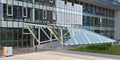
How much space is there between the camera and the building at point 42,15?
28977 mm

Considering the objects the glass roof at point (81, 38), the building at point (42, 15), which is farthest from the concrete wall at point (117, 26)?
the glass roof at point (81, 38)

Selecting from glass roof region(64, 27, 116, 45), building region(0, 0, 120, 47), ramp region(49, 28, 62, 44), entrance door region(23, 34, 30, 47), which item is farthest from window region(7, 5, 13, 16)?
glass roof region(64, 27, 116, 45)

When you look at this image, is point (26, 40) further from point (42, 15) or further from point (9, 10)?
point (42, 15)

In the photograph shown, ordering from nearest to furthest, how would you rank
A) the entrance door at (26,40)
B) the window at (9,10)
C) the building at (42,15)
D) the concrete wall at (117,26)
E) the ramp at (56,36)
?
1. the building at (42,15)
2. the window at (9,10)
3. the entrance door at (26,40)
4. the ramp at (56,36)
5. the concrete wall at (117,26)

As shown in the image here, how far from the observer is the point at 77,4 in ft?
148

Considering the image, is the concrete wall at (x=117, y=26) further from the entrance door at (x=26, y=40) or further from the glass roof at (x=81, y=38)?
the entrance door at (x=26, y=40)

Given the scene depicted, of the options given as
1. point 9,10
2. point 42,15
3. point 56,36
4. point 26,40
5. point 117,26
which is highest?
point 9,10

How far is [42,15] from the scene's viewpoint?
114ft

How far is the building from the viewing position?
29.0 metres

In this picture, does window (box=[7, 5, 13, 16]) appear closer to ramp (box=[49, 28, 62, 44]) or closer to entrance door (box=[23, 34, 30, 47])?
entrance door (box=[23, 34, 30, 47])

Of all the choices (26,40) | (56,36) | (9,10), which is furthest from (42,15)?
(9,10)

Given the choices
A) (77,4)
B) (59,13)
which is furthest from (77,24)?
(59,13)

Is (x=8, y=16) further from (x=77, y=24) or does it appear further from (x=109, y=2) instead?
(x=109, y=2)

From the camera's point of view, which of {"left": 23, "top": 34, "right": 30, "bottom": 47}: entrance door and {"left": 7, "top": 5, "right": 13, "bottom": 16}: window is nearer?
{"left": 7, "top": 5, "right": 13, "bottom": 16}: window
